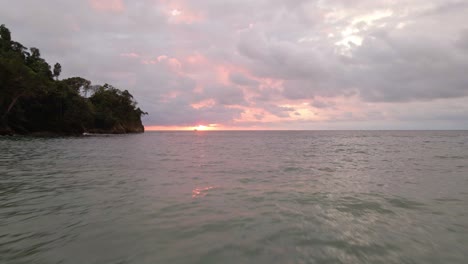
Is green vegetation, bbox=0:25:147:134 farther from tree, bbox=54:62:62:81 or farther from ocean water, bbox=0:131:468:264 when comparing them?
ocean water, bbox=0:131:468:264

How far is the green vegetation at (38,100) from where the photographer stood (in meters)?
52.9

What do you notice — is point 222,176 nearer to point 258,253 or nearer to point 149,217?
point 149,217

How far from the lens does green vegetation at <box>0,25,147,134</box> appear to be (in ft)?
173

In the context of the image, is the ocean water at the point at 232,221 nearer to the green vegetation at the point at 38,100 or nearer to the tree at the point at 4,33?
the green vegetation at the point at 38,100

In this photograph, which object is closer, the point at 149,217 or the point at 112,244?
the point at 112,244

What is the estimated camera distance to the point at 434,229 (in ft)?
18.9

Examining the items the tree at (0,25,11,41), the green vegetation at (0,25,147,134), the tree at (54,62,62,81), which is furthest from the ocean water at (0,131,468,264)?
the tree at (54,62,62,81)

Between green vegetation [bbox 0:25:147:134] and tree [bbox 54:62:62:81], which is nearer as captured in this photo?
green vegetation [bbox 0:25:147:134]

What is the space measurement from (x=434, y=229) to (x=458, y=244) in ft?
2.66

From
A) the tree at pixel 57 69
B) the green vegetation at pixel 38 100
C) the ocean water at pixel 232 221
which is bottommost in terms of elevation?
the ocean water at pixel 232 221

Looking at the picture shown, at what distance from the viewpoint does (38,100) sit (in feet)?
215

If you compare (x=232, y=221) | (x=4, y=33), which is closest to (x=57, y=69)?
(x=4, y=33)

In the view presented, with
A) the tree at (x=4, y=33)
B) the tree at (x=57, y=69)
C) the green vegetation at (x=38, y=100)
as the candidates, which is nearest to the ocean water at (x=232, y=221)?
the green vegetation at (x=38, y=100)

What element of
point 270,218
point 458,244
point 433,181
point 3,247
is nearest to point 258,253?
point 270,218
